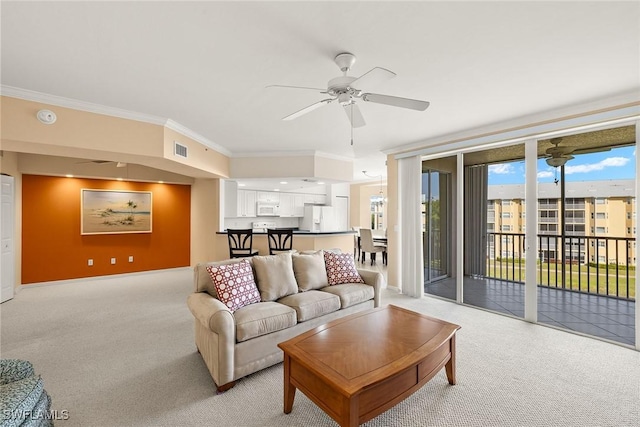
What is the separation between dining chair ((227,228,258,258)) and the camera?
5.06 meters

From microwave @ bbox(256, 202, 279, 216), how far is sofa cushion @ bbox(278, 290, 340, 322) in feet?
16.4

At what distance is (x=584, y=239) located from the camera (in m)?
4.23

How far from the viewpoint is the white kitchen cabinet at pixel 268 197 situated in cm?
780

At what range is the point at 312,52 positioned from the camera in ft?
6.91

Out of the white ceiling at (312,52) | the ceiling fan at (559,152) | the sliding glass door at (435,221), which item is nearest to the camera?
the white ceiling at (312,52)

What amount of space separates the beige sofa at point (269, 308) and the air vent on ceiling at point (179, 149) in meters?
1.94

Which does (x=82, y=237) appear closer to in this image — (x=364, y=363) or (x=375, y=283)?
(x=375, y=283)

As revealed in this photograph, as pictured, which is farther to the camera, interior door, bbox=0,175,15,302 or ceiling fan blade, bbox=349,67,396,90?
interior door, bbox=0,175,15,302

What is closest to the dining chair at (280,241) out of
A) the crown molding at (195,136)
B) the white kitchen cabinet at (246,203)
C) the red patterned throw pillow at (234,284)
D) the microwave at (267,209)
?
the crown molding at (195,136)

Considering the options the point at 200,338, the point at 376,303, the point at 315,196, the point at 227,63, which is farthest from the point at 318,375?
the point at 315,196

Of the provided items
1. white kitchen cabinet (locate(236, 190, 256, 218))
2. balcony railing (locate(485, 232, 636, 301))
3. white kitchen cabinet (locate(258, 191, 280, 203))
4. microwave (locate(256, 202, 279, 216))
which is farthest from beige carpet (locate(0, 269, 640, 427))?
white kitchen cabinet (locate(258, 191, 280, 203))

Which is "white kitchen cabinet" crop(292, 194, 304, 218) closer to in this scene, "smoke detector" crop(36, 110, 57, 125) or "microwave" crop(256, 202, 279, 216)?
"microwave" crop(256, 202, 279, 216)

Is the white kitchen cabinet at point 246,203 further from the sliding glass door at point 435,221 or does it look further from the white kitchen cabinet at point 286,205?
the sliding glass door at point 435,221

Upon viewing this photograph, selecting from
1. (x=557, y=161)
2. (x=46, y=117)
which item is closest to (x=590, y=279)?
(x=557, y=161)
